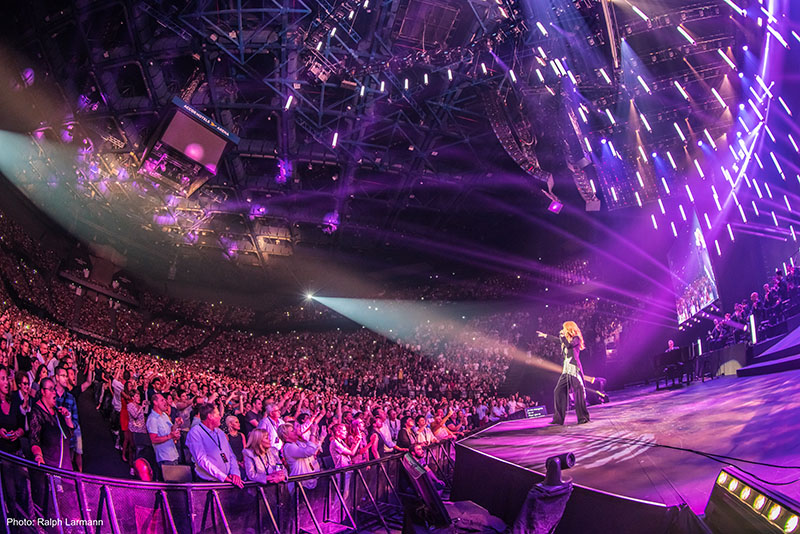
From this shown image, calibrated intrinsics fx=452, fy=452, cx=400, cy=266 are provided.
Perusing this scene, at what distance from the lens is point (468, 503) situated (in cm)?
488

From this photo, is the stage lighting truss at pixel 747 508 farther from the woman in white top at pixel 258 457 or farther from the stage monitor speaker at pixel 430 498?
the woman in white top at pixel 258 457

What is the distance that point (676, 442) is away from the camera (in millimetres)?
4355

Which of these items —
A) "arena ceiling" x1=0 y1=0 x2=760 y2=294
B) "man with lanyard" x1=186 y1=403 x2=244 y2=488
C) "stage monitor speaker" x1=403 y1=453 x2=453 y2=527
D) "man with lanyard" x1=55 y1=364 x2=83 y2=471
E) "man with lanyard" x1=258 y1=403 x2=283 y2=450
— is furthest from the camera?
"arena ceiling" x1=0 y1=0 x2=760 y2=294

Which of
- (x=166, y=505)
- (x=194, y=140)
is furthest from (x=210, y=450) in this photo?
(x=194, y=140)

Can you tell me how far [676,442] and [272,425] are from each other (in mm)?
4688

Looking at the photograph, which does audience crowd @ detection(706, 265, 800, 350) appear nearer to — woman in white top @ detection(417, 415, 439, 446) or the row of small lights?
woman in white top @ detection(417, 415, 439, 446)

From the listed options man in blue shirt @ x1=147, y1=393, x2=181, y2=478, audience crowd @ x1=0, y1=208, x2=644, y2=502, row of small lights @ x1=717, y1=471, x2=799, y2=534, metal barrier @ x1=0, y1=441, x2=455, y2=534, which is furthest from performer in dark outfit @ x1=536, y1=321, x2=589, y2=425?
man in blue shirt @ x1=147, y1=393, x2=181, y2=478

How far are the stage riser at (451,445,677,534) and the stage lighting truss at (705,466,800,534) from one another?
27 centimetres

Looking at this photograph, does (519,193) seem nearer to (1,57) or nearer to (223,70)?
(223,70)

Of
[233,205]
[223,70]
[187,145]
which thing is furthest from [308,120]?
[233,205]

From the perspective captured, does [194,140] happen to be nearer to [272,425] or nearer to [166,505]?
[272,425]

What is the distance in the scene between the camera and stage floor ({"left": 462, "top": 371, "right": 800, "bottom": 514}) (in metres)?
3.18

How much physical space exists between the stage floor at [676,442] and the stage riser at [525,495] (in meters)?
0.10

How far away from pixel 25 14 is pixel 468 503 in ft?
39.6
